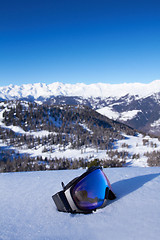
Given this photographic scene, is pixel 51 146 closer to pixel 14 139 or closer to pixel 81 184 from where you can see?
pixel 14 139

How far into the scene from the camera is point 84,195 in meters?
3.94

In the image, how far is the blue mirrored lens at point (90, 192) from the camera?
12.7 feet

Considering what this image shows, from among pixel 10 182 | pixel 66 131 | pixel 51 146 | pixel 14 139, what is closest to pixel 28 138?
pixel 14 139

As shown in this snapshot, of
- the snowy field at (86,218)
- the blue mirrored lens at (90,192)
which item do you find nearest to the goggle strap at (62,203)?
the snowy field at (86,218)

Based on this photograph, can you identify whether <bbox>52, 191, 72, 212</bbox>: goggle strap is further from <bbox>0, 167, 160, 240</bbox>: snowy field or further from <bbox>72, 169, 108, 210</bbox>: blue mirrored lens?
<bbox>72, 169, 108, 210</bbox>: blue mirrored lens

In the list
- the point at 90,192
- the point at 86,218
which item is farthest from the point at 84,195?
the point at 86,218

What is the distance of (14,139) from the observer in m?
144

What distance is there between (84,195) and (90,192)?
0.20 m

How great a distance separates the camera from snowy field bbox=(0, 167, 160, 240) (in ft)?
9.59

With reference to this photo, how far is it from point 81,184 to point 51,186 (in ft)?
8.24

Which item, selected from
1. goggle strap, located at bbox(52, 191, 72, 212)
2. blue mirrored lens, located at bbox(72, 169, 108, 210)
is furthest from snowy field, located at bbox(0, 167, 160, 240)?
blue mirrored lens, located at bbox(72, 169, 108, 210)

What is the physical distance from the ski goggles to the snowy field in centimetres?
18

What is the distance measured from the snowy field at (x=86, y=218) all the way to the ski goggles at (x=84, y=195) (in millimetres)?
178

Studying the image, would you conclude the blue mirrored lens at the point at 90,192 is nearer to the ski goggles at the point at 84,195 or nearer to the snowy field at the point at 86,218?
the ski goggles at the point at 84,195
